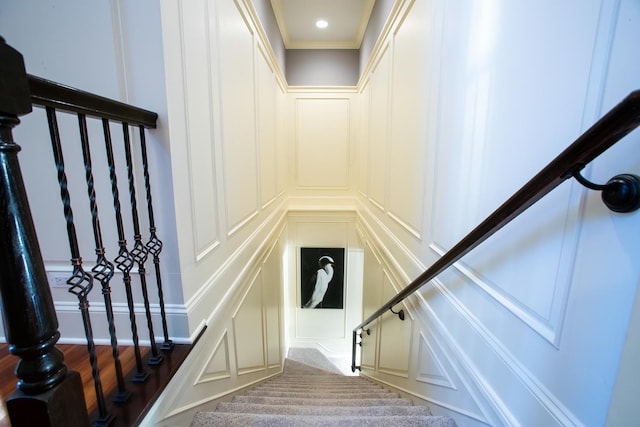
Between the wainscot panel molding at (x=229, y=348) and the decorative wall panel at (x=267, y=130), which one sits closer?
the wainscot panel molding at (x=229, y=348)

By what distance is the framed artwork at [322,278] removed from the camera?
4633 mm

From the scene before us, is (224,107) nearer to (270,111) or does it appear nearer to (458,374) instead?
(270,111)

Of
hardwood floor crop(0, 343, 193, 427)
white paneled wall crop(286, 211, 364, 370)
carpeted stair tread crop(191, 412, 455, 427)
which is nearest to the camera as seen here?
hardwood floor crop(0, 343, 193, 427)

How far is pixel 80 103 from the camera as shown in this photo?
2.36ft

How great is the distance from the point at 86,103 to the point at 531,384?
1.49 metres

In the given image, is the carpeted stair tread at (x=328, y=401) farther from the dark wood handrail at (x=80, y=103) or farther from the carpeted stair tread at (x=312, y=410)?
the dark wood handrail at (x=80, y=103)

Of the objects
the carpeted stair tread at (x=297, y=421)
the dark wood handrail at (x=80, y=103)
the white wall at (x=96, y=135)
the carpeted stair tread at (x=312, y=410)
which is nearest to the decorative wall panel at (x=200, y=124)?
the white wall at (x=96, y=135)

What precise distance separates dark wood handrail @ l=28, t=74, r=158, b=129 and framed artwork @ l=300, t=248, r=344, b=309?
3.85 meters

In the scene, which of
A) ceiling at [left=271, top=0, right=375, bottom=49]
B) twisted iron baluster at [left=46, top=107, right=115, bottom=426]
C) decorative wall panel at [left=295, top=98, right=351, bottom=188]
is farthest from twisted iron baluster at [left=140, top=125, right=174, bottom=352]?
decorative wall panel at [left=295, top=98, right=351, bottom=188]

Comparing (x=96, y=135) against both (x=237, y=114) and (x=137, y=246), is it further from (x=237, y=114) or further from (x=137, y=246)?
(x=237, y=114)

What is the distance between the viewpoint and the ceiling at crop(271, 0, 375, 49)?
3.24 meters

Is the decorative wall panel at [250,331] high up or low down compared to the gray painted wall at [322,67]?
down

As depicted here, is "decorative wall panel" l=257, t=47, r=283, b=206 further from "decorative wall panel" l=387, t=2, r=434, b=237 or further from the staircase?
the staircase

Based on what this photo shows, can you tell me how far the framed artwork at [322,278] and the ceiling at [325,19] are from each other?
3383mm
